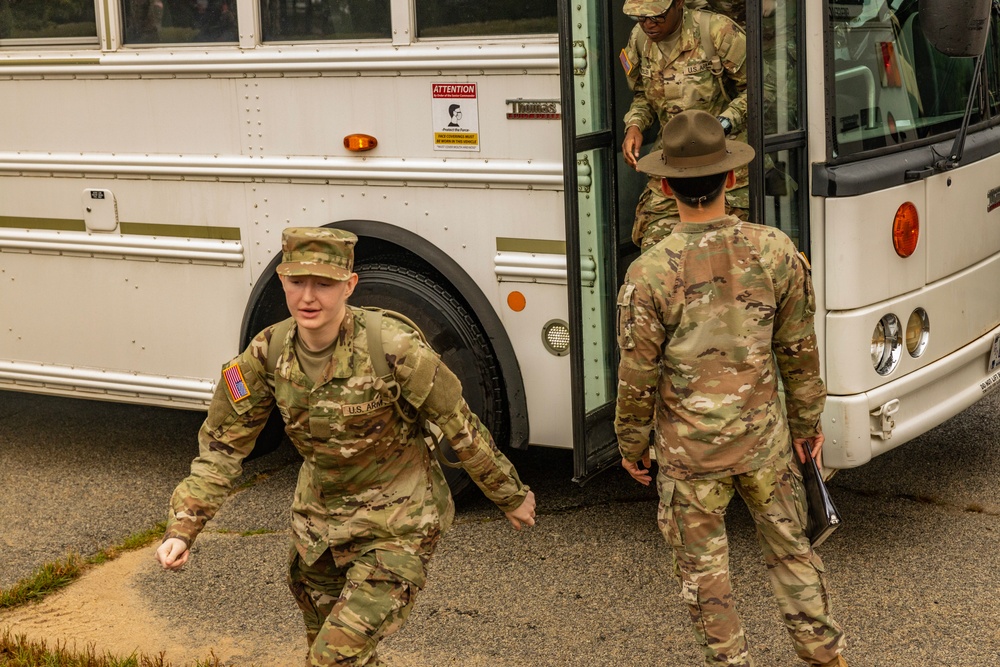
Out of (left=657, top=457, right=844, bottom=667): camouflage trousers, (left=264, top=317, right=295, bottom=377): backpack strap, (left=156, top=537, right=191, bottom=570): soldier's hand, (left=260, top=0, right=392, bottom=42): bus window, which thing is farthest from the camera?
(left=260, top=0, right=392, bottom=42): bus window

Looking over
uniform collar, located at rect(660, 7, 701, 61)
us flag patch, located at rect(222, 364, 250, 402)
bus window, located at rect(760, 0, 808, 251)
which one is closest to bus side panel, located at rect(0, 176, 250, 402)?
uniform collar, located at rect(660, 7, 701, 61)

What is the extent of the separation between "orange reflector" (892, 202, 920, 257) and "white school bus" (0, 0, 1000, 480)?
0.02 meters

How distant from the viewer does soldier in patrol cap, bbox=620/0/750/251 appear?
495cm

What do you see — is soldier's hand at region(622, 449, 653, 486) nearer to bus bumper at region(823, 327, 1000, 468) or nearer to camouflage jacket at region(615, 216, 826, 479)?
camouflage jacket at region(615, 216, 826, 479)

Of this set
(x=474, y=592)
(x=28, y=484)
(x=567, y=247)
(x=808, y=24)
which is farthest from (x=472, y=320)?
(x=28, y=484)

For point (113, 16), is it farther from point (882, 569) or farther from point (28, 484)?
point (882, 569)

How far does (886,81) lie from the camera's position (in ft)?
15.7

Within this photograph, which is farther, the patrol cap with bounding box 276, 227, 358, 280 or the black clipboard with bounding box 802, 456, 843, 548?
the black clipboard with bounding box 802, 456, 843, 548

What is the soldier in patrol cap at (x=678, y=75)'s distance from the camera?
4949 mm

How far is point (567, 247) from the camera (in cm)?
463

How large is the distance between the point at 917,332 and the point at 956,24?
1152mm

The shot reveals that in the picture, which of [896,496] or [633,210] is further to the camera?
[896,496]

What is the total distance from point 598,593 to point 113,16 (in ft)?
10.1

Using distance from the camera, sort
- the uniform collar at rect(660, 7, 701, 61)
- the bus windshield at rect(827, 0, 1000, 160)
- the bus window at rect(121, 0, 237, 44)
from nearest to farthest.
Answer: the bus windshield at rect(827, 0, 1000, 160) → the uniform collar at rect(660, 7, 701, 61) → the bus window at rect(121, 0, 237, 44)
